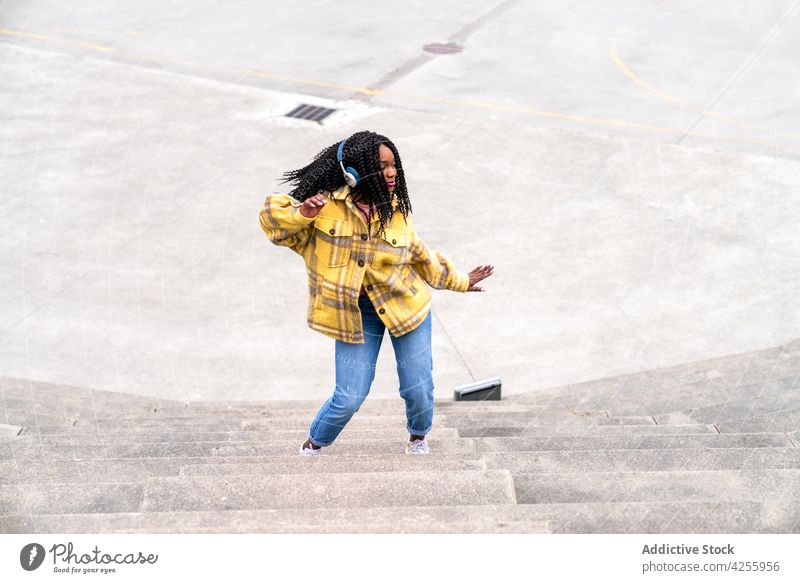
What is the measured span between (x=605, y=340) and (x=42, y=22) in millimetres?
11013

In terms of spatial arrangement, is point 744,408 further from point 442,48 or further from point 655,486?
point 442,48

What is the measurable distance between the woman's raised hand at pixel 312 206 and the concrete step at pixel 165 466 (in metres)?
1.17

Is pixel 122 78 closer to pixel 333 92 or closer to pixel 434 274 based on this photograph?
pixel 333 92

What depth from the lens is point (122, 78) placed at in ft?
43.9

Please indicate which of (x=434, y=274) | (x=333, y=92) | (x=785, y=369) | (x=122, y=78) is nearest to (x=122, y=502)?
(x=434, y=274)

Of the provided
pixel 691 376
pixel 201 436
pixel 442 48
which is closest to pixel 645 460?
pixel 691 376

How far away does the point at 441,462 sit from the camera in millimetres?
4836

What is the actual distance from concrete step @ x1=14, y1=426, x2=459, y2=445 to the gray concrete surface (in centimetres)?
161

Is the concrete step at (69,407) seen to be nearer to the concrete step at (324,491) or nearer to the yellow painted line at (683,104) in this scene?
the concrete step at (324,491)

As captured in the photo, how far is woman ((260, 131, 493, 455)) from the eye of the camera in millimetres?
4508

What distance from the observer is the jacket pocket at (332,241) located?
4.57 m

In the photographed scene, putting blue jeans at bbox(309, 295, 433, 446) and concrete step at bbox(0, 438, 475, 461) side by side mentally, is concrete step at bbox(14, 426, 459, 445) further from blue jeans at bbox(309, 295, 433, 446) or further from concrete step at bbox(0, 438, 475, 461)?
blue jeans at bbox(309, 295, 433, 446)

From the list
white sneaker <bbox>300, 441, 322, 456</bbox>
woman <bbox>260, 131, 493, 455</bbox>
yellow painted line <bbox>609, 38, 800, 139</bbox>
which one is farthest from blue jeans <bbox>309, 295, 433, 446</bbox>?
yellow painted line <bbox>609, 38, 800, 139</bbox>

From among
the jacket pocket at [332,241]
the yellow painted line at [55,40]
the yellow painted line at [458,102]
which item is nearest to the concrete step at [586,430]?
the jacket pocket at [332,241]
